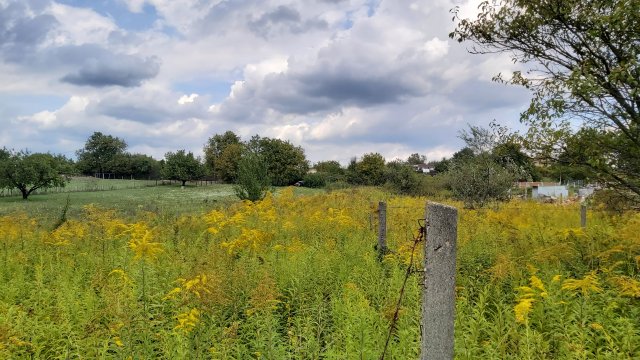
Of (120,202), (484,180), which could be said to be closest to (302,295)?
(484,180)

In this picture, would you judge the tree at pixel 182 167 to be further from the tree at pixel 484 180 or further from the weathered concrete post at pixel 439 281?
the weathered concrete post at pixel 439 281

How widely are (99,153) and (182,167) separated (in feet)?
152

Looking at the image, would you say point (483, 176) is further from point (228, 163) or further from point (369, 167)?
point (228, 163)

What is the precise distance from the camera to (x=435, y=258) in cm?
224

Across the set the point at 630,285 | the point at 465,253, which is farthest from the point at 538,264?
the point at 630,285

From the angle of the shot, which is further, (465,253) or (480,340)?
(465,253)

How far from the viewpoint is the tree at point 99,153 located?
102m

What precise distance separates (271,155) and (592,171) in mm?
65482

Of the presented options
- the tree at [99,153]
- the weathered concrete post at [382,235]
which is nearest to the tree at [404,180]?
the weathered concrete post at [382,235]

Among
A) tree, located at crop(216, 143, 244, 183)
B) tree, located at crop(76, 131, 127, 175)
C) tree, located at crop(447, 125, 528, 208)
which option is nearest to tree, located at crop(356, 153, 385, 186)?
tree, located at crop(216, 143, 244, 183)

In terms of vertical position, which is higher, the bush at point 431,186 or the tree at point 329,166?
the tree at point 329,166

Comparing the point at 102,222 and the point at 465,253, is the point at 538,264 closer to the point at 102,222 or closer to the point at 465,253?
the point at 465,253

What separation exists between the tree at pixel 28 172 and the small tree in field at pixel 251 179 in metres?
38.2

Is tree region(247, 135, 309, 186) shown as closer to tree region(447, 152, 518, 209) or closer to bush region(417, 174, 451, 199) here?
bush region(417, 174, 451, 199)
